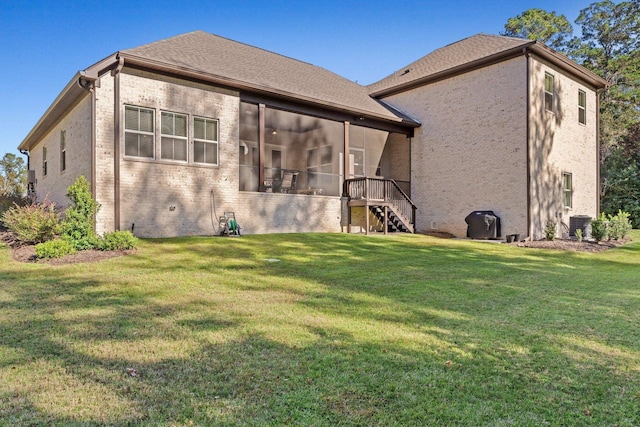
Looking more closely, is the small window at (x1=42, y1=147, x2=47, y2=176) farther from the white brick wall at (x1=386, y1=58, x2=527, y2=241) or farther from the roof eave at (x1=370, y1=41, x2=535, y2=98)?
the white brick wall at (x1=386, y1=58, x2=527, y2=241)

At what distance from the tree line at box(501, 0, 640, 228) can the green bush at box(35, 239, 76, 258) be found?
88.9 ft

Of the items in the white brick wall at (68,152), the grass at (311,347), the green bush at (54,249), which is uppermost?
the white brick wall at (68,152)

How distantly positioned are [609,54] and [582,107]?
15947 millimetres

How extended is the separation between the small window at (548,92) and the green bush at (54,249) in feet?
50.3

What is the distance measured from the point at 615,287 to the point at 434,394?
5556 millimetres

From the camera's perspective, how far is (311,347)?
3.57 meters

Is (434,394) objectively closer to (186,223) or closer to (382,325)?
(382,325)

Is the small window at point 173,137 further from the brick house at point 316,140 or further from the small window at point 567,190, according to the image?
the small window at point 567,190

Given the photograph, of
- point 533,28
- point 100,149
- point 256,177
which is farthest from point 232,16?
point 533,28

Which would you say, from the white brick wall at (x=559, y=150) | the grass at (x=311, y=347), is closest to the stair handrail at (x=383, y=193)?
the white brick wall at (x=559, y=150)

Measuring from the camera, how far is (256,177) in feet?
44.2

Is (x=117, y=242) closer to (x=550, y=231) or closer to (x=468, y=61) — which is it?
(x=550, y=231)

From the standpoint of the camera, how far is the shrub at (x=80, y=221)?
859cm

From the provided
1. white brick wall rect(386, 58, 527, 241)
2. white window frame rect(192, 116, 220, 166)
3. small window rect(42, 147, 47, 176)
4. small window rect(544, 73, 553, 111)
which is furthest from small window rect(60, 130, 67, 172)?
small window rect(544, 73, 553, 111)
